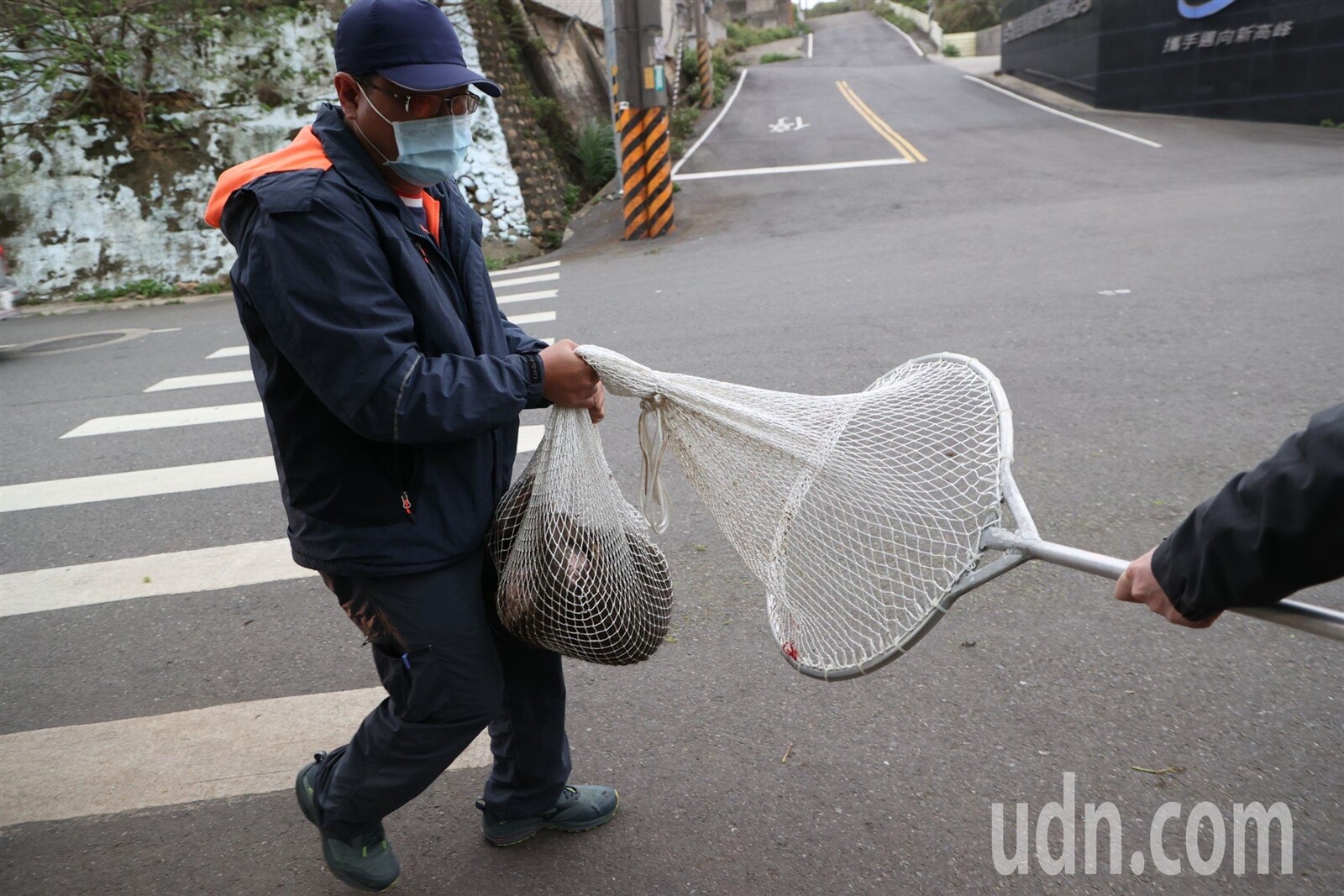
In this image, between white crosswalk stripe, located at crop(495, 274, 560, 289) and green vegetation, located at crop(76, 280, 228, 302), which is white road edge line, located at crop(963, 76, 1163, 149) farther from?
green vegetation, located at crop(76, 280, 228, 302)

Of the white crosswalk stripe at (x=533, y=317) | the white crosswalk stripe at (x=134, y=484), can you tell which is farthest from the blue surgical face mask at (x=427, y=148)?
the white crosswalk stripe at (x=533, y=317)

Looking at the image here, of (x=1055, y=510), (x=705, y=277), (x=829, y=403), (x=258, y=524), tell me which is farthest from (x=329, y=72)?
(x=829, y=403)

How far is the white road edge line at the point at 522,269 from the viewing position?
38.5 ft

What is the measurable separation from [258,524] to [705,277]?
228 inches

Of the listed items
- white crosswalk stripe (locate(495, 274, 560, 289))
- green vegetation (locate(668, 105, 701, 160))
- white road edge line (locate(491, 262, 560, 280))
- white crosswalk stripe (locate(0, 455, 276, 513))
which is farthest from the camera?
green vegetation (locate(668, 105, 701, 160))

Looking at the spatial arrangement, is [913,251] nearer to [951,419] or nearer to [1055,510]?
[1055,510]

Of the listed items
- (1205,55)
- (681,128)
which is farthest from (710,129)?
(1205,55)

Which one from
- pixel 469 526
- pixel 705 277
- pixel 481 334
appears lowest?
pixel 705 277

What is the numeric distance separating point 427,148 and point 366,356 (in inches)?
18.7

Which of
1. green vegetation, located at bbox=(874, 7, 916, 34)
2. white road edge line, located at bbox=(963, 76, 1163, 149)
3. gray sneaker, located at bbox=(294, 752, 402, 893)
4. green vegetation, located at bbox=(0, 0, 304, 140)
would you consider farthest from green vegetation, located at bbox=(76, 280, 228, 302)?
green vegetation, located at bbox=(874, 7, 916, 34)

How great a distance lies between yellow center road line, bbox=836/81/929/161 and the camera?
55.5ft

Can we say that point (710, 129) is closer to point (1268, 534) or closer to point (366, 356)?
point (366, 356)

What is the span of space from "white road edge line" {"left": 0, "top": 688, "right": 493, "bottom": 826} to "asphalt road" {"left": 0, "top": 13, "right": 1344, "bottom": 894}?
0.03 meters

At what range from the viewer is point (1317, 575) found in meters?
1.62
